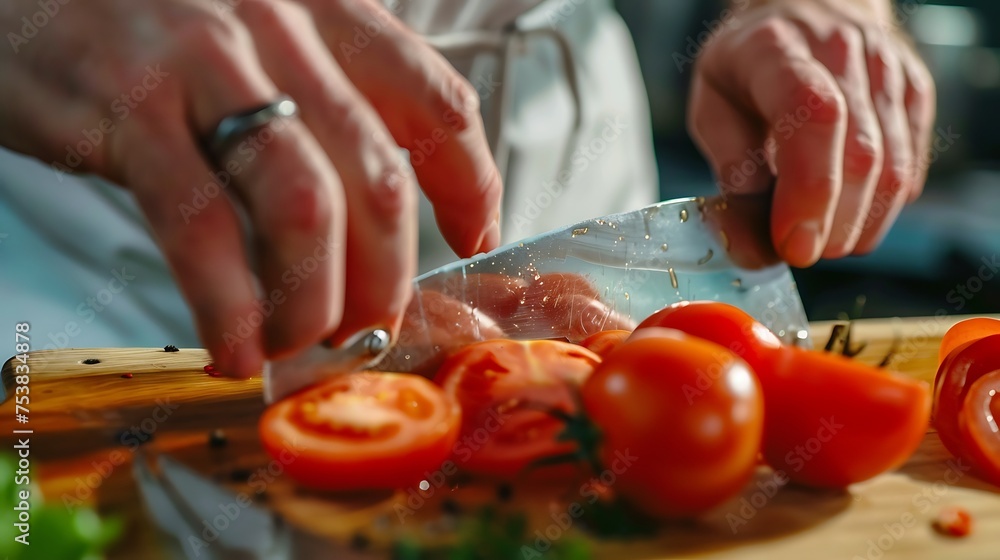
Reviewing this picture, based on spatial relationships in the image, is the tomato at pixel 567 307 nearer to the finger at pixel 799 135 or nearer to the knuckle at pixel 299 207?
the finger at pixel 799 135

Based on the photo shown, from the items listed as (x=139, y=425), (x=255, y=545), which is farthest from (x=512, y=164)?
(x=255, y=545)

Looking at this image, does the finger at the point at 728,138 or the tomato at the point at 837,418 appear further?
the finger at the point at 728,138

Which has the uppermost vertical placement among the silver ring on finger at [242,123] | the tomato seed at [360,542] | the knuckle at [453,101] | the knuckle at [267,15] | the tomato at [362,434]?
the knuckle at [267,15]

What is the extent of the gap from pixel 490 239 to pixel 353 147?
290mm

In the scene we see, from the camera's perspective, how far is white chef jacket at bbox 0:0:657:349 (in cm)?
106

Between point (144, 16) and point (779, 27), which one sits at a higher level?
point (144, 16)

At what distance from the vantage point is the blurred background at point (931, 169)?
223 cm

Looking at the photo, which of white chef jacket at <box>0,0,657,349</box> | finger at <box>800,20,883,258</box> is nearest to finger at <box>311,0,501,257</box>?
white chef jacket at <box>0,0,657,349</box>

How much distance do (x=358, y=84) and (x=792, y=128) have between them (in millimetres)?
515

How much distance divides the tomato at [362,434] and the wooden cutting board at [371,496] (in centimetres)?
2

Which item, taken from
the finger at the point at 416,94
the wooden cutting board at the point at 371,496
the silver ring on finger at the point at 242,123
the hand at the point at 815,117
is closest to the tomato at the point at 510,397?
the wooden cutting board at the point at 371,496

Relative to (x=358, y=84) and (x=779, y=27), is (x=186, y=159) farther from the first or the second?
(x=779, y=27)

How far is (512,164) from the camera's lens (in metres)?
1.31

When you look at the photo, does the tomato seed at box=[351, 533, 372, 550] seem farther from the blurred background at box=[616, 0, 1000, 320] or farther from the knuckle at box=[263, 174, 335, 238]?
the blurred background at box=[616, 0, 1000, 320]
